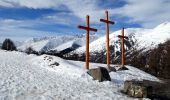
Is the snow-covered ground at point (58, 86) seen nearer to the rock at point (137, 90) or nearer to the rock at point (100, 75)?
the rock at point (100, 75)

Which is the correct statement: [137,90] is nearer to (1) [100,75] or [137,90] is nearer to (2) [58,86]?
(1) [100,75]

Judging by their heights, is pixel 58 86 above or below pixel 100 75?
below

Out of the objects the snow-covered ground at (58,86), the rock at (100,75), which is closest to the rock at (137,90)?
the snow-covered ground at (58,86)

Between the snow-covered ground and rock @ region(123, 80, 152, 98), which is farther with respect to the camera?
rock @ region(123, 80, 152, 98)

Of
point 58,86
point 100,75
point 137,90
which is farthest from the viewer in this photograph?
point 100,75

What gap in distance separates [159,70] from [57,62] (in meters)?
46.7

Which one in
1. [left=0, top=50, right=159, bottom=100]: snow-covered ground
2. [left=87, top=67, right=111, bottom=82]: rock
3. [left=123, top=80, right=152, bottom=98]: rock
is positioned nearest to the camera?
[left=0, top=50, right=159, bottom=100]: snow-covered ground

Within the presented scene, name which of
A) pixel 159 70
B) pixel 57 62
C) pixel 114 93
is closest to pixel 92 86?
pixel 114 93

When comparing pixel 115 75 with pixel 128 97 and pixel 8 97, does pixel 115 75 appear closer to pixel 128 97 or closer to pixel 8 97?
pixel 128 97

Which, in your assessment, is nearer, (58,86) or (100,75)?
(58,86)

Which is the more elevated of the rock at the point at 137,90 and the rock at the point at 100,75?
the rock at the point at 100,75

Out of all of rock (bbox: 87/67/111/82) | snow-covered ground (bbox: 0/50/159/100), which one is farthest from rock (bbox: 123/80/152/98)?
rock (bbox: 87/67/111/82)

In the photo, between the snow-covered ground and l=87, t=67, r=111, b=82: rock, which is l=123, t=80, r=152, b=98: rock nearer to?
the snow-covered ground

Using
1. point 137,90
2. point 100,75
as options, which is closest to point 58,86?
point 100,75
